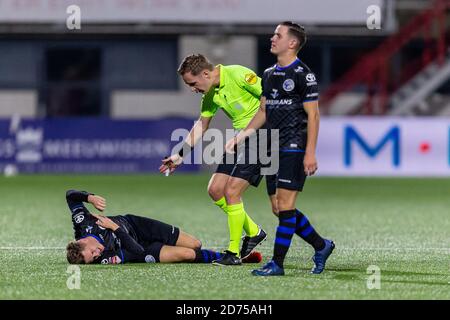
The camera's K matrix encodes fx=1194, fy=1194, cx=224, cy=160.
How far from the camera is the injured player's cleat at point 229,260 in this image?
1040 cm

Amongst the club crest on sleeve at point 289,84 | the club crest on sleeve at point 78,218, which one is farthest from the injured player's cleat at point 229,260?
the club crest on sleeve at point 289,84

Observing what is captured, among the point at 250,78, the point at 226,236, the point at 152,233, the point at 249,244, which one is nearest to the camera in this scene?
the point at 250,78

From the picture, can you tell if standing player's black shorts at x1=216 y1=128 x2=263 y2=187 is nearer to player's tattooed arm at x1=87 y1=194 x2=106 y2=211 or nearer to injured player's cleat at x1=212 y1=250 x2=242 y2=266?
injured player's cleat at x1=212 y1=250 x2=242 y2=266

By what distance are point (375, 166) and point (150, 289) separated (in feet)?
54.1

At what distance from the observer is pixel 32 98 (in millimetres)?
31594

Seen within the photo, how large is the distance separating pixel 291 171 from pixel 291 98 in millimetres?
579

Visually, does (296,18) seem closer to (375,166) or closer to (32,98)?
(375,166)

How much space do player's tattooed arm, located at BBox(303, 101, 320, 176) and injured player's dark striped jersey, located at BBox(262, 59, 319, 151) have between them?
0.21 feet

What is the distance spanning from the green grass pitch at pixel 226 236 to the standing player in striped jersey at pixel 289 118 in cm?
48

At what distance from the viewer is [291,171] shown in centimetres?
937

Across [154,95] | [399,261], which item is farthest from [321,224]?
[154,95]

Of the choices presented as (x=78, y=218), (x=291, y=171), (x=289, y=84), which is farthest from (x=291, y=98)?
(x=78, y=218)

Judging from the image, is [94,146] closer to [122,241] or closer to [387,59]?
[387,59]

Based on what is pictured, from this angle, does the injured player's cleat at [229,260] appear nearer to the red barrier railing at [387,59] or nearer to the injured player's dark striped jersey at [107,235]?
the injured player's dark striped jersey at [107,235]
